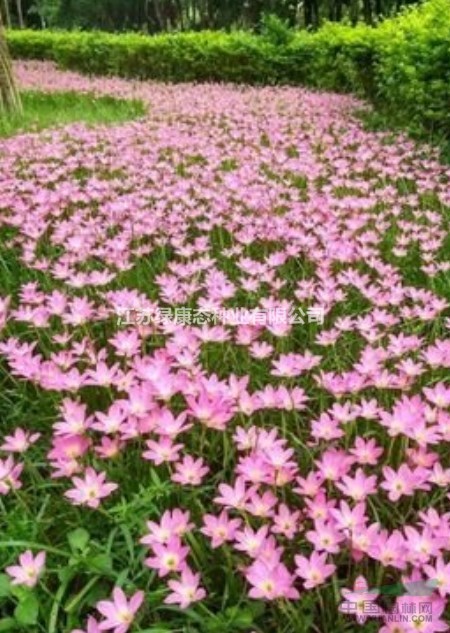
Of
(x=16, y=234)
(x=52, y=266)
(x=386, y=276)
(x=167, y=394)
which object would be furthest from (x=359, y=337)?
(x=16, y=234)

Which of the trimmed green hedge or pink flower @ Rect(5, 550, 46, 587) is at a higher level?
pink flower @ Rect(5, 550, 46, 587)

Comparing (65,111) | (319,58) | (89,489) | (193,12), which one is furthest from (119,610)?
(193,12)

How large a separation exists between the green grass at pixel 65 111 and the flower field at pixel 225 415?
4.03 meters

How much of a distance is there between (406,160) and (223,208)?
2.45m

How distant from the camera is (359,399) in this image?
246 cm

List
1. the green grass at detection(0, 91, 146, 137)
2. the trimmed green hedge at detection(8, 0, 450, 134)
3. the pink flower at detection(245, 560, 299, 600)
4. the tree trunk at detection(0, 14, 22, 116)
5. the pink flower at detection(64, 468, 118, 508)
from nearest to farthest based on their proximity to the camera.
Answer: the pink flower at detection(245, 560, 299, 600)
the pink flower at detection(64, 468, 118, 508)
the trimmed green hedge at detection(8, 0, 450, 134)
the green grass at detection(0, 91, 146, 137)
the tree trunk at detection(0, 14, 22, 116)

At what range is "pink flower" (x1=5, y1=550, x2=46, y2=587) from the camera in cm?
167

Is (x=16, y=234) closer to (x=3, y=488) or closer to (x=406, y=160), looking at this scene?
(x=3, y=488)

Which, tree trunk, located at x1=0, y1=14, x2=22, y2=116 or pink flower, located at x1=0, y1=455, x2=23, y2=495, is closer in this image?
pink flower, located at x1=0, y1=455, x2=23, y2=495

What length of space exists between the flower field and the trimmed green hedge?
8.14 ft

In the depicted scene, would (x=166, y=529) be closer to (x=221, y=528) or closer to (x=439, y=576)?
(x=221, y=528)

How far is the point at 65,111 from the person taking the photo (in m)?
10.8

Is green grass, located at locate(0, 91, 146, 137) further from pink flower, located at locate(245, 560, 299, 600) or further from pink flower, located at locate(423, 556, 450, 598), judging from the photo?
pink flower, located at locate(423, 556, 450, 598)

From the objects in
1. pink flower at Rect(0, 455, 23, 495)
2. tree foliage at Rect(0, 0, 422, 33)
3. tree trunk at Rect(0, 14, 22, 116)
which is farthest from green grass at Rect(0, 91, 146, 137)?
tree foliage at Rect(0, 0, 422, 33)
